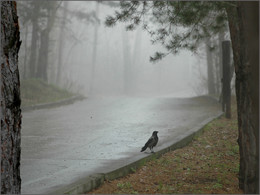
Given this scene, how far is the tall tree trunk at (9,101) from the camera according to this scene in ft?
11.9

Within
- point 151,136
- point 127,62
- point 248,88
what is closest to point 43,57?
point 151,136

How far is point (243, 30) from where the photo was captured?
476cm

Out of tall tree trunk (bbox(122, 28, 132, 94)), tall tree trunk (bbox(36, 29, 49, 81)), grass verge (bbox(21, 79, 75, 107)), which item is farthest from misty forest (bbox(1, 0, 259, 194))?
tall tree trunk (bbox(122, 28, 132, 94))

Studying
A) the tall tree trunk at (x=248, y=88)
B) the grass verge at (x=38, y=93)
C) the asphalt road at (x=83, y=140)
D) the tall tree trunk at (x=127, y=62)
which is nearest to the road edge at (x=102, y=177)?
the asphalt road at (x=83, y=140)

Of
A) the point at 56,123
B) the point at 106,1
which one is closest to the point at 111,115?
the point at 56,123

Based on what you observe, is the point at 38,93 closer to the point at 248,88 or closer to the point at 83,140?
the point at 83,140

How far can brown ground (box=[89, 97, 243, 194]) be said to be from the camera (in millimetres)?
5238

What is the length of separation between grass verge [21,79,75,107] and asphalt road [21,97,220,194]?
7.73 ft

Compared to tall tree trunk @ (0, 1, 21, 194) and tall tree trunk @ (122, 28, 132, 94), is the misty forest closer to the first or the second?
tall tree trunk @ (0, 1, 21, 194)

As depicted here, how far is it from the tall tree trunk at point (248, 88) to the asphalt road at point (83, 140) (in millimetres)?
2123

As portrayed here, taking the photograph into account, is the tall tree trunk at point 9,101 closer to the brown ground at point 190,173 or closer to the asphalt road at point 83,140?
the asphalt road at point 83,140

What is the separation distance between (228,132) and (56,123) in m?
5.97

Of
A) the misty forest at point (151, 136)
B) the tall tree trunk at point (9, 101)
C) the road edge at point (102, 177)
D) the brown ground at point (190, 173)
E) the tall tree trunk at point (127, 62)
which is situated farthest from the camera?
the tall tree trunk at point (127, 62)

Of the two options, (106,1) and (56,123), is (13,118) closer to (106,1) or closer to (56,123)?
(56,123)
